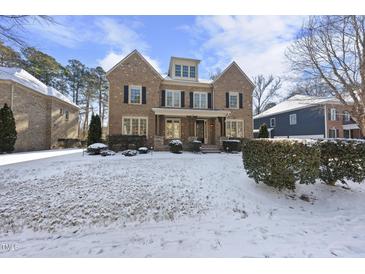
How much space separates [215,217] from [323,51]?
10.2 metres

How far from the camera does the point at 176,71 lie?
17.0m

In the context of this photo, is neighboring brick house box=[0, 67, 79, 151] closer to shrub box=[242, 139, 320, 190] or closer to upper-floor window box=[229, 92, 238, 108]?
upper-floor window box=[229, 92, 238, 108]

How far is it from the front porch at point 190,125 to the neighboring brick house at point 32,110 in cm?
1016

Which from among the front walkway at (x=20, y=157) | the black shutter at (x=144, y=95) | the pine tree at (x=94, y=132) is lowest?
the front walkway at (x=20, y=157)

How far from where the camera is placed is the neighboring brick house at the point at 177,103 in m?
14.7

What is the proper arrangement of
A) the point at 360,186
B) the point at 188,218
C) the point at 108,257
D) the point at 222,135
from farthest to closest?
the point at 222,135
the point at 360,186
the point at 188,218
the point at 108,257

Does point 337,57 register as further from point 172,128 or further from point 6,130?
point 6,130

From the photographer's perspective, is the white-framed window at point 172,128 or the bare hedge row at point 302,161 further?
the white-framed window at point 172,128

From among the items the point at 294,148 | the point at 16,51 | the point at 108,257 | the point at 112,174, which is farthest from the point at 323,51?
the point at 16,51

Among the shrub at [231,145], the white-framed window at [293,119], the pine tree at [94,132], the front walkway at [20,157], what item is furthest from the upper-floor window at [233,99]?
the front walkway at [20,157]

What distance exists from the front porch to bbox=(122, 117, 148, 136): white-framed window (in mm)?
1022

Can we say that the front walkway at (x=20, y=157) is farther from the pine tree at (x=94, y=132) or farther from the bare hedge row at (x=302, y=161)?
the bare hedge row at (x=302, y=161)

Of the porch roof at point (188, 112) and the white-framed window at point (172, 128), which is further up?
the porch roof at point (188, 112)

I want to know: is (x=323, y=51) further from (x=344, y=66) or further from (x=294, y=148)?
(x=294, y=148)
